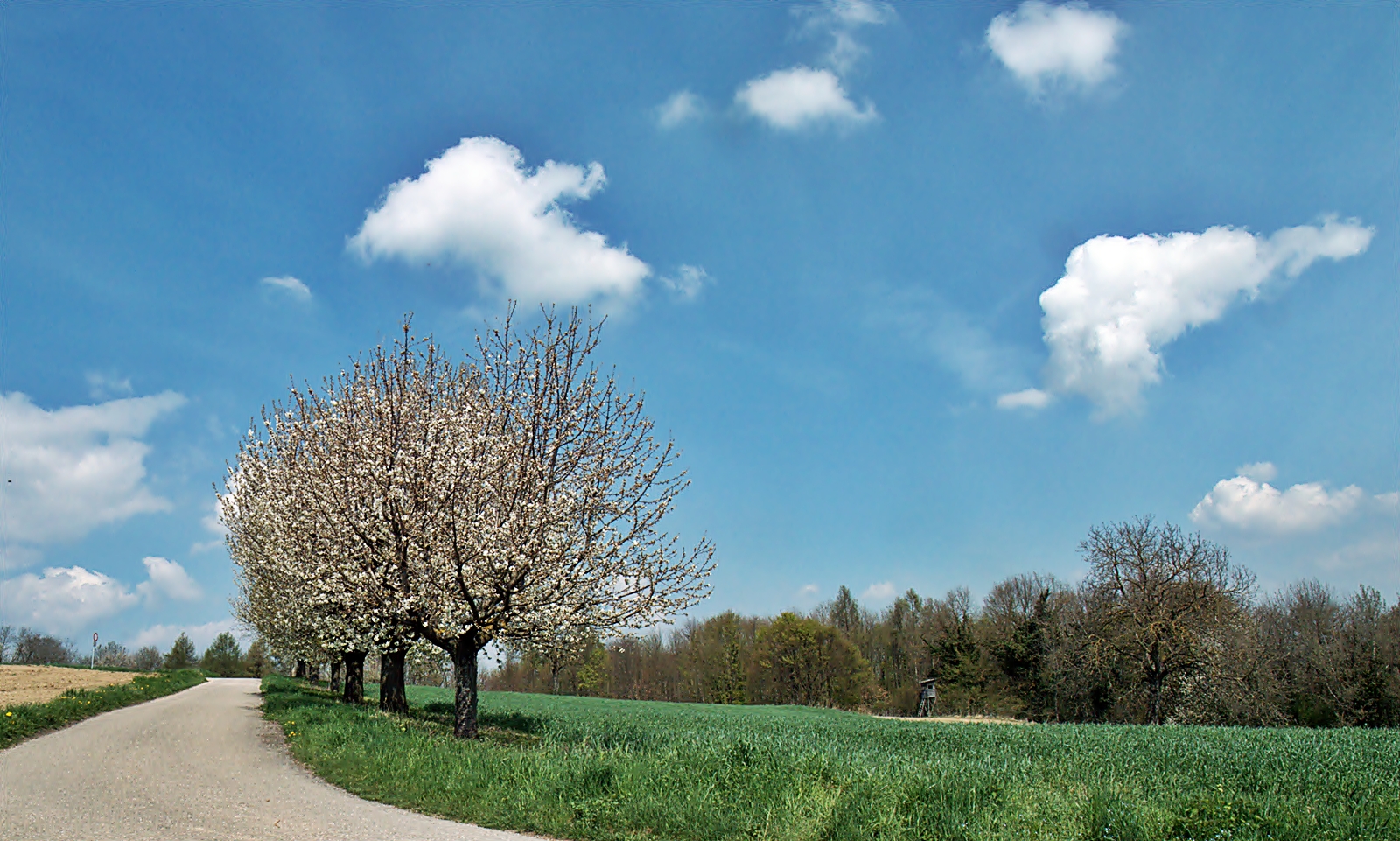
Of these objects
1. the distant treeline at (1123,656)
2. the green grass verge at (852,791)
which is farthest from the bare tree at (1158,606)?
the green grass verge at (852,791)

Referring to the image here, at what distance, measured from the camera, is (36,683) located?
115 feet

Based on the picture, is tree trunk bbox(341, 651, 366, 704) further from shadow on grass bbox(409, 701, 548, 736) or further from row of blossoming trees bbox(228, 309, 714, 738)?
row of blossoming trees bbox(228, 309, 714, 738)

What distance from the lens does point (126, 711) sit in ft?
75.2

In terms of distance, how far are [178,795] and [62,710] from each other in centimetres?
1292

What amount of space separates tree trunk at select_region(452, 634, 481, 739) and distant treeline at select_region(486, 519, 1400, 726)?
1.37 m

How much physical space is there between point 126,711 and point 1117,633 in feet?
135

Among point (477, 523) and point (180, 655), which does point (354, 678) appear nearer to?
point (477, 523)

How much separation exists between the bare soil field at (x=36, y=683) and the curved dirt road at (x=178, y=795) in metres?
11.3

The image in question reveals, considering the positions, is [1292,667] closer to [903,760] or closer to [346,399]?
[903,760]

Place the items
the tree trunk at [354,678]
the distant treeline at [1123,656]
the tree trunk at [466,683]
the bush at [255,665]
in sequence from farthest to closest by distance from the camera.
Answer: the bush at [255,665], the distant treeline at [1123,656], the tree trunk at [354,678], the tree trunk at [466,683]

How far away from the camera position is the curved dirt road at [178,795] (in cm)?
816

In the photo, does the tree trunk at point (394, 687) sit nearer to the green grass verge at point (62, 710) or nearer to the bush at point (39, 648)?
the green grass verge at point (62, 710)

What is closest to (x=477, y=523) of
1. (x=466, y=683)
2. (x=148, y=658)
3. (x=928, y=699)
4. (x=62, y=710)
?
(x=466, y=683)

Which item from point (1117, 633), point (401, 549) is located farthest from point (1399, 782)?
point (1117, 633)
